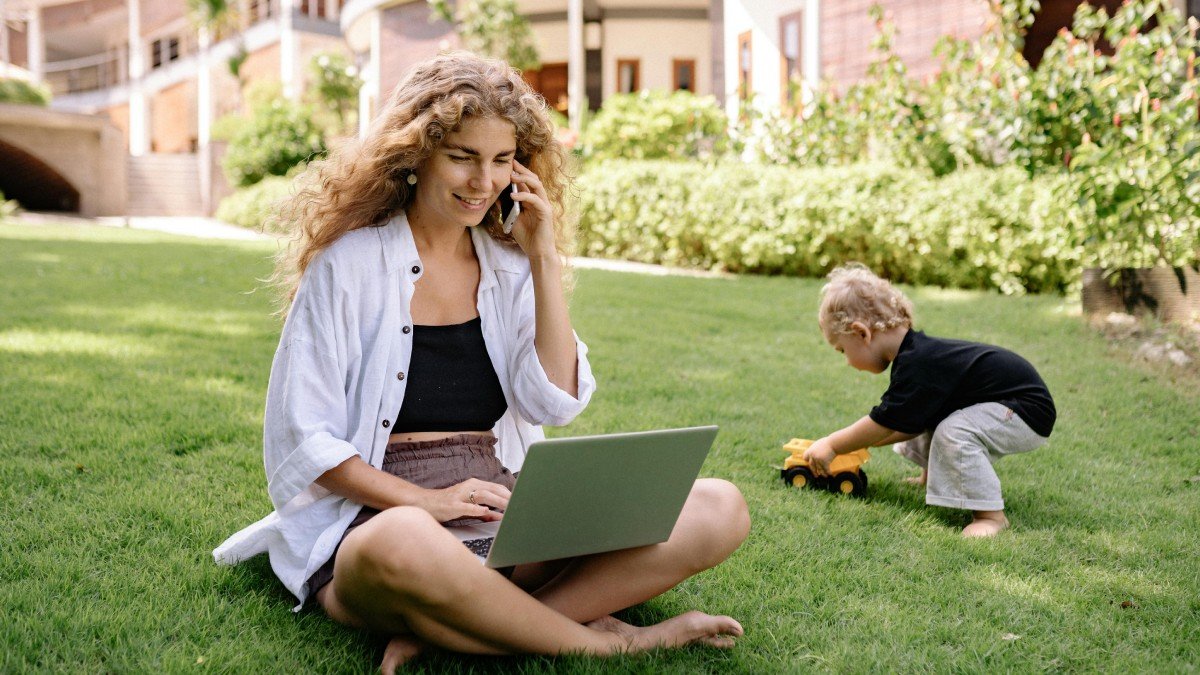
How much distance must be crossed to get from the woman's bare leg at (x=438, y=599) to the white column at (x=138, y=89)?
37873 mm

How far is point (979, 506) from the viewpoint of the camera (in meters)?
3.38

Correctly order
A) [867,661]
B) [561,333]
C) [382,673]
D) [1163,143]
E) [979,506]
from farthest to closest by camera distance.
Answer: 1. [1163,143]
2. [979,506]
3. [561,333]
4. [867,661]
5. [382,673]

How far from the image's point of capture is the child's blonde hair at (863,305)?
359 centimetres

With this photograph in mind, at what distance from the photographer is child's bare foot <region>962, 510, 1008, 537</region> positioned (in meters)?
3.29

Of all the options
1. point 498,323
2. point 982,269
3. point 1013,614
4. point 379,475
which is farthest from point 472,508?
point 982,269

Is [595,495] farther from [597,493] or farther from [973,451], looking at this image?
[973,451]

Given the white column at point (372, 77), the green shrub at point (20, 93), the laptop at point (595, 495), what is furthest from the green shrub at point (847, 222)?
the green shrub at point (20, 93)

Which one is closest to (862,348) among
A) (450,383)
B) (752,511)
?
(752,511)

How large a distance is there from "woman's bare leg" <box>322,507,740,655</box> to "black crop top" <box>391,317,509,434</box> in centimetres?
46

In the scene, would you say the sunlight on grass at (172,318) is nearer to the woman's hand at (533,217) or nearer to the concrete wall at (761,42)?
the woman's hand at (533,217)

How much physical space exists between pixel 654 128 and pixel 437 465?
39.3ft

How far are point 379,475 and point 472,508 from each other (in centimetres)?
22

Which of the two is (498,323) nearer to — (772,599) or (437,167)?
(437,167)

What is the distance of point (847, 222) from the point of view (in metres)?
9.05
